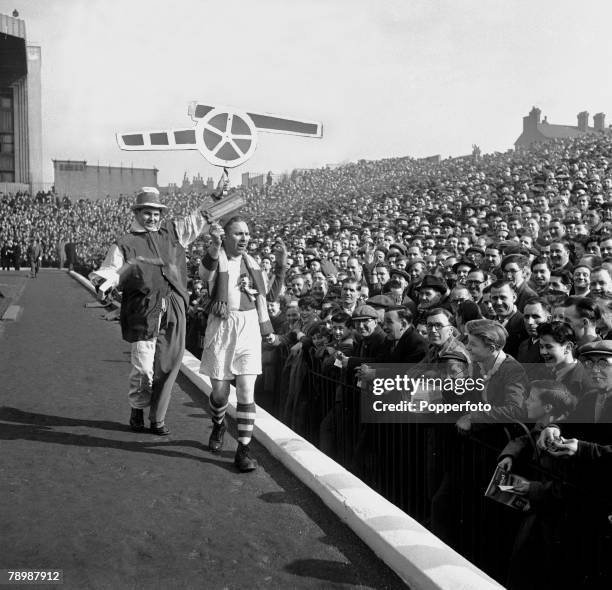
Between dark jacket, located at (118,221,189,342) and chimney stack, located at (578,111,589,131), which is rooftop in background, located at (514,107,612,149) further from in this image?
dark jacket, located at (118,221,189,342)

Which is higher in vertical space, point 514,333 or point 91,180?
point 91,180

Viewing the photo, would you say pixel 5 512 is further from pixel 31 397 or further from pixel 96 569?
pixel 31 397

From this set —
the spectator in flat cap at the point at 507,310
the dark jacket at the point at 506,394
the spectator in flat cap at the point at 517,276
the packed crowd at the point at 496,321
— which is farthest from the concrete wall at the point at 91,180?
the dark jacket at the point at 506,394

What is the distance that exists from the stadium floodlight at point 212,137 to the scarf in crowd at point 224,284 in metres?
0.72

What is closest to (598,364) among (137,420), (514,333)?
(514,333)

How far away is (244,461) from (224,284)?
126 centimetres

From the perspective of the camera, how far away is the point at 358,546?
147 inches

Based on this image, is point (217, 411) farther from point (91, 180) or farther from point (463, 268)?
point (91, 180)

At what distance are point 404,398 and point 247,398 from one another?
1.18m

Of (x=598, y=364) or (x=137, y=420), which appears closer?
(x=598, y=364)

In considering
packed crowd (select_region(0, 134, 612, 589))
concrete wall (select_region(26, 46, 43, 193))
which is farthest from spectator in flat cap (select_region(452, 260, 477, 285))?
concrete wall (select_region(26, 46, 43, 193))

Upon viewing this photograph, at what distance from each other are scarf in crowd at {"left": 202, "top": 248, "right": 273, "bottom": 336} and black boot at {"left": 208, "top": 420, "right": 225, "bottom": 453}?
2.78 ft

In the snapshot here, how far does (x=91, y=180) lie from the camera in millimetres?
69625

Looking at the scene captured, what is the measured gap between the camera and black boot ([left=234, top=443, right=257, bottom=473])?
16.0 feet
